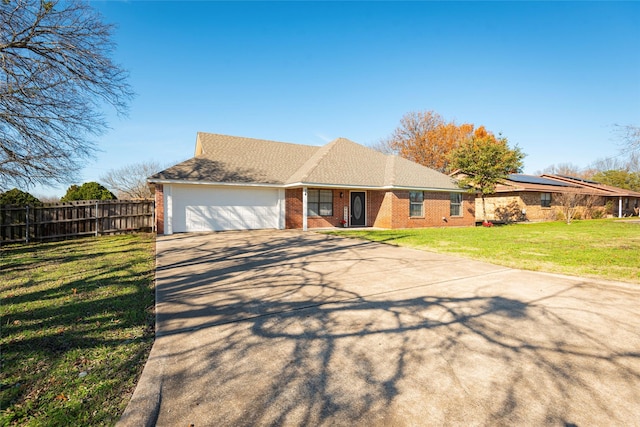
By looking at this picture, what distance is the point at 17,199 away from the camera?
12.5 m

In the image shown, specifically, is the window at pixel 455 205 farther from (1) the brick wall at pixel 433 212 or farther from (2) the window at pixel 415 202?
(2) the window at pixel 415 202

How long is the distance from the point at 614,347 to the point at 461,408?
2194 mm

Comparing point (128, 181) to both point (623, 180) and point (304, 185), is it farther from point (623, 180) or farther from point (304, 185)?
point (623, 180)

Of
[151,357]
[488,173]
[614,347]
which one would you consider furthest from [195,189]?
[488,173]

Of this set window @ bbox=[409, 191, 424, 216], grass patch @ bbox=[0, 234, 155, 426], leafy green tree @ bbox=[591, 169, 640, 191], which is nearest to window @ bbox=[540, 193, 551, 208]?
window @ bbox=[409, 191, 424, 216]

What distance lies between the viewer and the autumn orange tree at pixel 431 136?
122ft

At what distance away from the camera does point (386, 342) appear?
3.24 m

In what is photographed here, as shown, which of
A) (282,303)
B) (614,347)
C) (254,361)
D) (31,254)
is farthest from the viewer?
(31,254)

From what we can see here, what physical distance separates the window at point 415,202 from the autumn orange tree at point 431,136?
21247mm

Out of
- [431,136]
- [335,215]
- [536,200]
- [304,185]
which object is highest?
[431,136]

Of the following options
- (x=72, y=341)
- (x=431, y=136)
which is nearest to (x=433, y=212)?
(x=72, y=341)

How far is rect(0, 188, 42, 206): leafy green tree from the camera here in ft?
40.1

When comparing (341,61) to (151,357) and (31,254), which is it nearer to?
(31,254)

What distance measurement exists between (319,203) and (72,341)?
47.0ft
